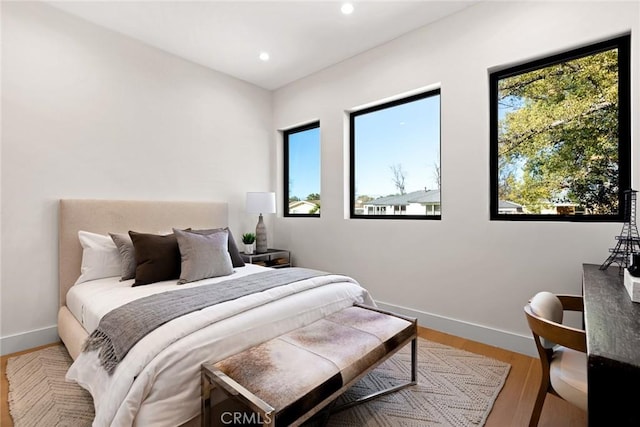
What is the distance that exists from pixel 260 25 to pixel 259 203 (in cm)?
187

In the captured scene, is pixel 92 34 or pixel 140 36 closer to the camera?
pixel 92 34

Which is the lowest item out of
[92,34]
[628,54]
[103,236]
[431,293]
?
[431,293]

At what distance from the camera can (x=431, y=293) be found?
9.36 feet

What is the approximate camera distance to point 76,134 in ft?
8.84

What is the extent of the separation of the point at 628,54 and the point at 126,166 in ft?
13.6

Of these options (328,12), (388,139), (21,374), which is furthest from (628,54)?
(21,374)

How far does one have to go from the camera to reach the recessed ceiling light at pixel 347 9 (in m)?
2.58

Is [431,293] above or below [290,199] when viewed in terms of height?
below

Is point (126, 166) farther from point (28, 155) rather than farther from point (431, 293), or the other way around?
Answer: point (431, 293)

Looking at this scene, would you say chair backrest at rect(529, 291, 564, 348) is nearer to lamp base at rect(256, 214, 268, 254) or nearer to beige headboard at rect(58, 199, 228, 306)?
lamp base at rect(256, 214, 268, 254)

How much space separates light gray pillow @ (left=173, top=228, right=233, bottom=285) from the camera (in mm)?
2406

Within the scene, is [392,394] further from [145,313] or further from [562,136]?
[562,136]

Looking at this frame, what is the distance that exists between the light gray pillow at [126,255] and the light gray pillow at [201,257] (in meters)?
0.39

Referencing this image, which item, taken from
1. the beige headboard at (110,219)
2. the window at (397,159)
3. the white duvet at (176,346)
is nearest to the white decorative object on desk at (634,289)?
the white duvet at (176,346)
